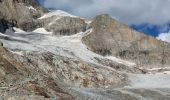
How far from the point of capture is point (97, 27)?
16375cm

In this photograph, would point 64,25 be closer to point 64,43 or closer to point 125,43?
point 125,43

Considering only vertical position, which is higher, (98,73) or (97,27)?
(97,27)

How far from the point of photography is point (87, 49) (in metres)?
145

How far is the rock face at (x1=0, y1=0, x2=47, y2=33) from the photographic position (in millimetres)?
167500

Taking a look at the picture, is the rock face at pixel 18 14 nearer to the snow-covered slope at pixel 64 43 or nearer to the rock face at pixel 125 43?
the snow-covered slope at pixel 64 43

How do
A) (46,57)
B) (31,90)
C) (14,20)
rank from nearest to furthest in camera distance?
(31,90) < (46,57) < (14,20)

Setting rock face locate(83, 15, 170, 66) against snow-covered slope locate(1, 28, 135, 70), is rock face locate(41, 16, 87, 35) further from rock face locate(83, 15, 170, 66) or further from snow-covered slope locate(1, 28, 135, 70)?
rock face locate(83, 15, 170, 66)

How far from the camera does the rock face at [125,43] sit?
158 metres

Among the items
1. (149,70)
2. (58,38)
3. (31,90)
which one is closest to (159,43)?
(149,70)

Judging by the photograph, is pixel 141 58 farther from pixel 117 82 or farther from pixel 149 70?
pixel 117 82

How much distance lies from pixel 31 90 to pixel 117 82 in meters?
54.5

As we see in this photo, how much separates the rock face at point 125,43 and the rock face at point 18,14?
78.7 ft

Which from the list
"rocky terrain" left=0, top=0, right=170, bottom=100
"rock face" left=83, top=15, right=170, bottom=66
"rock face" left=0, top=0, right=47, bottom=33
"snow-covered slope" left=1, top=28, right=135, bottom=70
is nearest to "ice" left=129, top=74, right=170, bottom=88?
"rocky terrain" left=0, top=0, right=170, bottom=100

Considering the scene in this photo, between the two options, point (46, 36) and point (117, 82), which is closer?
point (117, 82)
